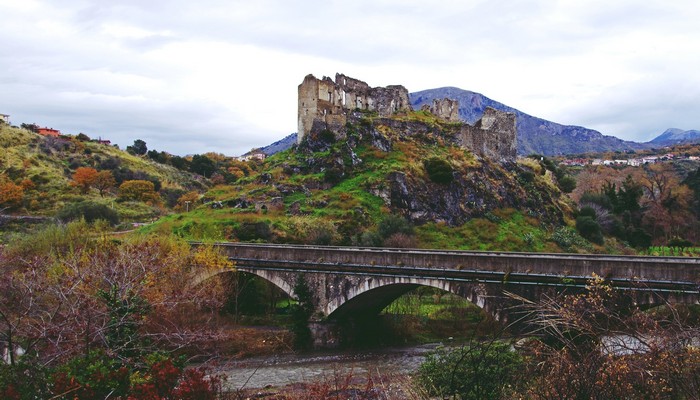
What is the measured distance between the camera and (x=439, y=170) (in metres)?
50.4

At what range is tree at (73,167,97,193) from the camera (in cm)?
6475

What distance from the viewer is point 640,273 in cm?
1762

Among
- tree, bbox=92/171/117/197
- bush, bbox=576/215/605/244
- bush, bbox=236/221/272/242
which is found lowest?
bush, bbox=576/215/605/244

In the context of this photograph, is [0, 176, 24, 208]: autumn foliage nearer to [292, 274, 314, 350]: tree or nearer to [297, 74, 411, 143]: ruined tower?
[297, 74, 411, 143]: ruined tower

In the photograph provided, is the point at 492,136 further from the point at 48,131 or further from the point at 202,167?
the point at 48,131

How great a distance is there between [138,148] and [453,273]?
92.9 meters

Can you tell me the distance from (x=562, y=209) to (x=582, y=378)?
180 feet

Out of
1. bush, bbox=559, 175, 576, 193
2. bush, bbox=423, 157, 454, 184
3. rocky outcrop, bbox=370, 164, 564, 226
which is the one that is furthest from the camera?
bush, bbox=559, 175, 576, 193

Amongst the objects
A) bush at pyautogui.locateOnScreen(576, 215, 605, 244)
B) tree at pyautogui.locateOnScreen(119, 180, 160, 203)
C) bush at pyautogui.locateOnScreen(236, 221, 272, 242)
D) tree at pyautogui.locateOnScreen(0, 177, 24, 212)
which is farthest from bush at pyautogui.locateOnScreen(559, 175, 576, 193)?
tree at pyautogui.locateOnScreen(0, 177, 24, 212)

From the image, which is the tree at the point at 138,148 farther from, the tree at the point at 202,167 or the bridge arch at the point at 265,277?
the bridge arch at the point at 265,277

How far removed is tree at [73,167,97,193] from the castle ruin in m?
26.2

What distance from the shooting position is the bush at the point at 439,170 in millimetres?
50125

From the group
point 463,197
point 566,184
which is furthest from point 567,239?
point 566,184

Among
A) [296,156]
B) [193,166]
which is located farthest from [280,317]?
[193,166]
